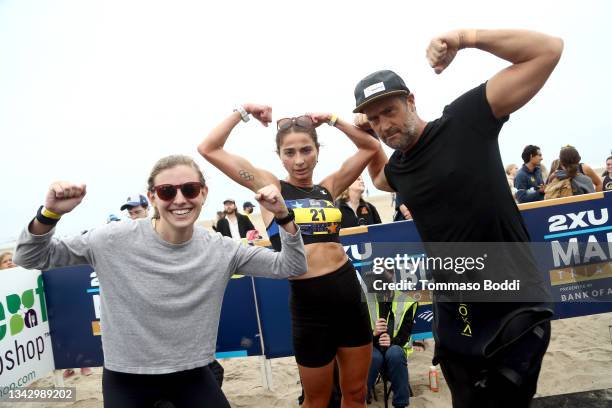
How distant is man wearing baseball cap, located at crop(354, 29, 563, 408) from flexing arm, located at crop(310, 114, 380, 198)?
1061mm

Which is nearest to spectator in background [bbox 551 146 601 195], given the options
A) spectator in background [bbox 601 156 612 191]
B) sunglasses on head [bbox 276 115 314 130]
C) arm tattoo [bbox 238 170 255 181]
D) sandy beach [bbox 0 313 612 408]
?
sandy beach [bbox 0 313 612 408]

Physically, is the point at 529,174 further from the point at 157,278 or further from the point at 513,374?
the point at 157,278

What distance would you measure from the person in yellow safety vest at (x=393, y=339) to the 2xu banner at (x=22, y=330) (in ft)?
12.8

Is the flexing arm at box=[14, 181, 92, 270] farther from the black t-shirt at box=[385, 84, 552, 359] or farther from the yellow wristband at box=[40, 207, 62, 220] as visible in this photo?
the black t-shirt at box=[385, 84, 552, 359]

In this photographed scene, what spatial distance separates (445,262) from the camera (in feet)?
6.87

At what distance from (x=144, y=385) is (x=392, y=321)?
109 inches

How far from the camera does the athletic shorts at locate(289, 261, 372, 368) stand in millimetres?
2822

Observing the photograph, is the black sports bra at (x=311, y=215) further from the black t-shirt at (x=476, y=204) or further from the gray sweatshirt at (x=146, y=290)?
the black t-shirt at (x=476, y=204)

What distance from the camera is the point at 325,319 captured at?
2.84m

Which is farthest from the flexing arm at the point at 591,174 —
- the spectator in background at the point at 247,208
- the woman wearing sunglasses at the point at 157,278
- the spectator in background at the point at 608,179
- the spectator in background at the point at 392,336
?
the spectator in background at the point at 247,208

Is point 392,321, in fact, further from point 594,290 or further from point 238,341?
point 594,290

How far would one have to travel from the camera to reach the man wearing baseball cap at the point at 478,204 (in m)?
1.82

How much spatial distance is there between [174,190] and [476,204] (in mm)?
1600

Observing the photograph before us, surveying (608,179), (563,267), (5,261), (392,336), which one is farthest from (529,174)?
(5,261)
